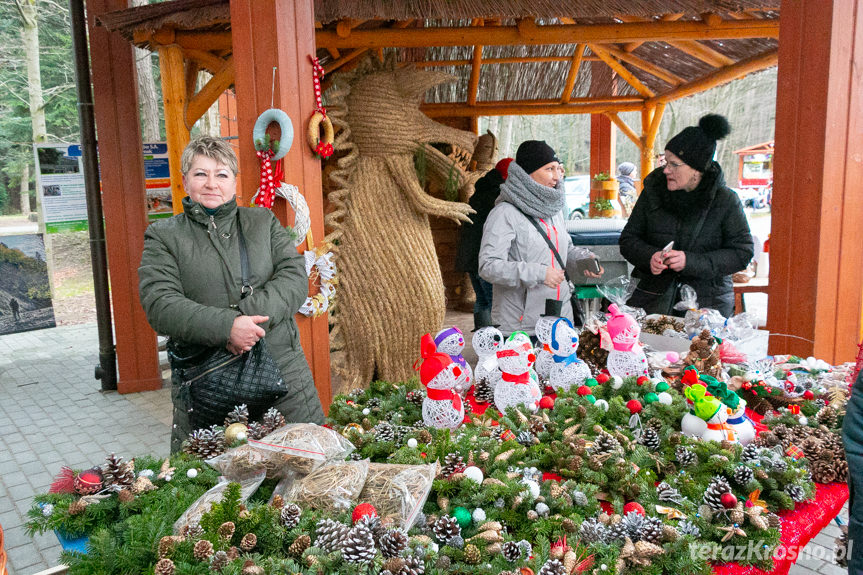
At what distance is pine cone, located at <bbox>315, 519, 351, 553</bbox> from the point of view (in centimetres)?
112

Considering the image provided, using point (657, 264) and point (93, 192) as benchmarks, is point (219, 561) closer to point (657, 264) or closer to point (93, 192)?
point (657, 264)

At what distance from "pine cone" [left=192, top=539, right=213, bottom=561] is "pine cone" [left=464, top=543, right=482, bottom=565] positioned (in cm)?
44

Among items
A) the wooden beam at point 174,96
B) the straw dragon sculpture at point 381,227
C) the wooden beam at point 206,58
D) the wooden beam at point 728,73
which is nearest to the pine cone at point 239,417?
the straw dragon sculpture at point 381,227

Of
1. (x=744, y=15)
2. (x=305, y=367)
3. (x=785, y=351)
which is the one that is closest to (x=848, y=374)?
(x=785, y=351)

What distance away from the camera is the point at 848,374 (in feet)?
7.18

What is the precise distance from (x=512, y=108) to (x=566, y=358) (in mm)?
5659

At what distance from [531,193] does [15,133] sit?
55.5ft

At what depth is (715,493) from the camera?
1295 millimetres

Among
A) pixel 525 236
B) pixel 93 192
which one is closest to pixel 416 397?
pixel 525 236

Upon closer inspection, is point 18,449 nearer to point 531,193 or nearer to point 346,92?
point 346,92

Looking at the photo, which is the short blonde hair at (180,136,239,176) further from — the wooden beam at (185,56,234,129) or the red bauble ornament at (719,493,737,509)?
the wooden beam at (185,56,234,129)

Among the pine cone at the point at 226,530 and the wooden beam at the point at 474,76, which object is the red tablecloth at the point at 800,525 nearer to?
the pine cone at the point at 226,530

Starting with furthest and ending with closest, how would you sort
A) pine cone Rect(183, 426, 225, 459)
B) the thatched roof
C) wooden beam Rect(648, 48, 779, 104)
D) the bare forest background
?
the bare forest background, wooden beam Rect(648, 48, 779, 104), the thatched roof, pine cone Rect(183, 426, 225, 459)

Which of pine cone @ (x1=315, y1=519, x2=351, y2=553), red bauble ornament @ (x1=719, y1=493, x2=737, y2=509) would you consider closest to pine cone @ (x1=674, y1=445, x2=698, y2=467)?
red bauble ornament @ (x1=719, y1=493, x2=737, y2=509)
